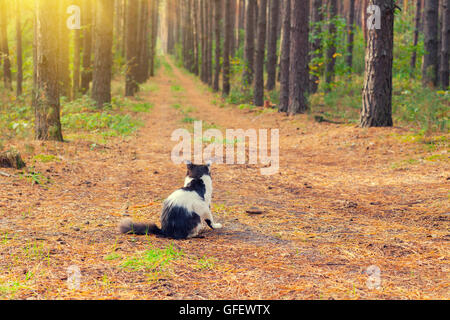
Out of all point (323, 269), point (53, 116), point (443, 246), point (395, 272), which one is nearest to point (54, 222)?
point (323, 269)

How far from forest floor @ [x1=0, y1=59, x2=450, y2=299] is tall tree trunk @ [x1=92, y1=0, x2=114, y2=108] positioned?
6828mm

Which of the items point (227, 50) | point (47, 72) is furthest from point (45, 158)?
point (227, 50)

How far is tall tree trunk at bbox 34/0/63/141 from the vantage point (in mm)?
8898

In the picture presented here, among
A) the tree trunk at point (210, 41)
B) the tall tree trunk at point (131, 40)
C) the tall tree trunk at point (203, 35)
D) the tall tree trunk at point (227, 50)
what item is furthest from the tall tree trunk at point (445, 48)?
the tall tree trunk at point (203, 35)

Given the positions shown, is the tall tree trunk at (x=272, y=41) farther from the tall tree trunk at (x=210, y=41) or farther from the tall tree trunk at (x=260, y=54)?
the tall tree trunk at (x=210, y=41)

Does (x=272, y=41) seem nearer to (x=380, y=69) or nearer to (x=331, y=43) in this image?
(x=331, y=43)

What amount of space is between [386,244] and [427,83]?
16459 mm

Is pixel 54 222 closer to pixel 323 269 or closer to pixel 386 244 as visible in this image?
pixel 323 269
